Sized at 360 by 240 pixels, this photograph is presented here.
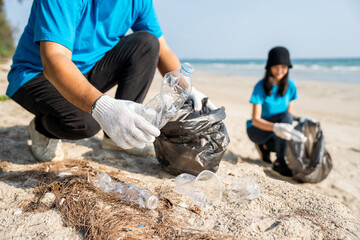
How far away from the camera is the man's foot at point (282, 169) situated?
2.82 metres

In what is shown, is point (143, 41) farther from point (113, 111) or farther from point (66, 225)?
point (66, 225)

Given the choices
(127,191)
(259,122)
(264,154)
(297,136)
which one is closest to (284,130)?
(297,136)

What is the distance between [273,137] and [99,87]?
2.00m

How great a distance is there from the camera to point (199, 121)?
74.5 inches

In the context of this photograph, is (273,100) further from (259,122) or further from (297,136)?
(297,136)

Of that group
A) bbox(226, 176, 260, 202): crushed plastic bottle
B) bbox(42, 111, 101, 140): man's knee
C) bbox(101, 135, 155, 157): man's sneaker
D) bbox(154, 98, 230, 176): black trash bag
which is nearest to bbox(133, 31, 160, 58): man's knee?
bbox(154, 98, 230, 176): black trash bag

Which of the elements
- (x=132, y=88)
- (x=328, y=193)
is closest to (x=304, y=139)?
(x=328, y=193)

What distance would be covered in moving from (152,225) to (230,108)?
5169 mm

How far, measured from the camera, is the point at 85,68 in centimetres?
209

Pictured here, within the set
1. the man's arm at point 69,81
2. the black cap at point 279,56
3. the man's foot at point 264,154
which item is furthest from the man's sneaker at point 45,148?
the black cap at point 279,56

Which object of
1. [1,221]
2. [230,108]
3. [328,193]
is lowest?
[230,108]

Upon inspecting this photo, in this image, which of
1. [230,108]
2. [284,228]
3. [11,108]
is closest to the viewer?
[284,228]

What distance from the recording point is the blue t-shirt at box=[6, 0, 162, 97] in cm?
152

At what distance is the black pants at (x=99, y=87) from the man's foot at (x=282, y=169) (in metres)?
1.69
